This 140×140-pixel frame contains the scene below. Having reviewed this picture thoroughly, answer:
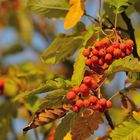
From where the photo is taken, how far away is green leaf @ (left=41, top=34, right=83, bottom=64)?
209 cm

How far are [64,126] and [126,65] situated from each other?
1.20 ft

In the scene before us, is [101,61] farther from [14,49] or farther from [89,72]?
[14,49]

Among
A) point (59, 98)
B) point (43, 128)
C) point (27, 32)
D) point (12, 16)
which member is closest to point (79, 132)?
point (59, 98)

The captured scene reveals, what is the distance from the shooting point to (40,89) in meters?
1.74

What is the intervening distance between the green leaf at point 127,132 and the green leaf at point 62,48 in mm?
520

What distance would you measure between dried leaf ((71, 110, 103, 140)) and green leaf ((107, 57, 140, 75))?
0.70 feet

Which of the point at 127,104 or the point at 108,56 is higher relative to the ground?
the point at 108,56

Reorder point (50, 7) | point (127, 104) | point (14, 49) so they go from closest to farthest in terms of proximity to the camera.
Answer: point (127, 104)
point (50, 7)
point (14, 49)

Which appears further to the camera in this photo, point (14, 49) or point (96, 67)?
point (14, 49)

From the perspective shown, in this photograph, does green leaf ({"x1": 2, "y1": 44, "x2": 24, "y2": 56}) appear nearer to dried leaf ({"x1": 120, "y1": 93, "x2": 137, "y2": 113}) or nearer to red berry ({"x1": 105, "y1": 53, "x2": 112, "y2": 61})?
dried leaf ({"x1": 120, "y1": 93, "x2": 137, "y2": 113})

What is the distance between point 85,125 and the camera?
180cm

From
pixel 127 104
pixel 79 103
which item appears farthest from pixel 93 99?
pixel 127 104

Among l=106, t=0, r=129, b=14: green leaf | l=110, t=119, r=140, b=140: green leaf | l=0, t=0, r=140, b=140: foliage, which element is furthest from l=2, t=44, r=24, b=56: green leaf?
l=110, t=119, r=140, b=140: green leaf

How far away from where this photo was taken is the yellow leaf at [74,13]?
2.04 metres
